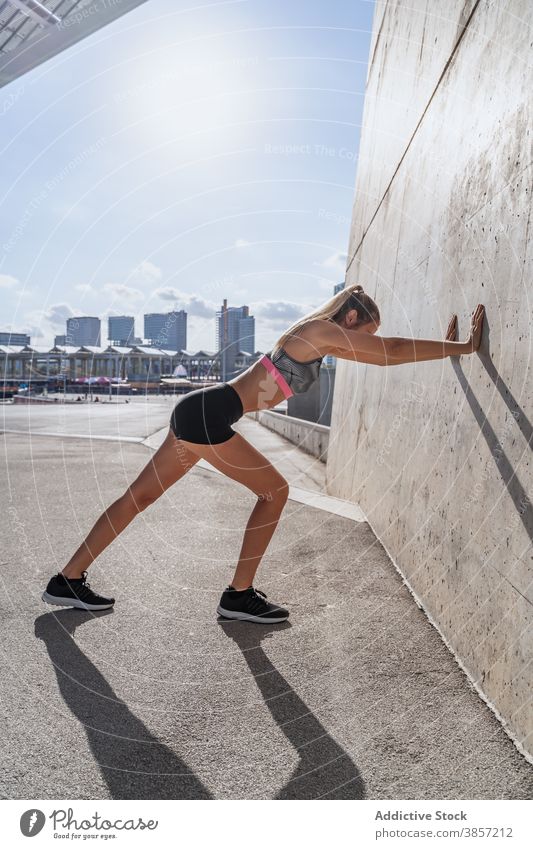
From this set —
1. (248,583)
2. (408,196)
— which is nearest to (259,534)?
(248,583)

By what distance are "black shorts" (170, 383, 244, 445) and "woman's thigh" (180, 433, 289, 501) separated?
0.05 metres

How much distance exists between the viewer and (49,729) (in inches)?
85.3

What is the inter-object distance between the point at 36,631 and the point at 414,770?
1.97 meters

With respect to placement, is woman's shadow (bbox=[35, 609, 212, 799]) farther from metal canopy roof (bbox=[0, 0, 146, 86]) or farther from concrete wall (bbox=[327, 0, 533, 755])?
metal canopy roof (bbox=[0, 0, 146, 86])

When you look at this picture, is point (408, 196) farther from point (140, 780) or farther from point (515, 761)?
point (140, 780)

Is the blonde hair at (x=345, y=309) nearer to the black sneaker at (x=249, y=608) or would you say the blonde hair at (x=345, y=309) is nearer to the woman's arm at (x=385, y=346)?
the woman's arm at (x=385, y=346)

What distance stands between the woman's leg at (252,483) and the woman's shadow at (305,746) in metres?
0.46

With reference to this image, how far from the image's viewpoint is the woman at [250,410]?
2.80 m

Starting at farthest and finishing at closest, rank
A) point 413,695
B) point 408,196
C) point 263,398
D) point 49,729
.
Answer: point 408,196, point 263,398, point 413,695, point 49,729

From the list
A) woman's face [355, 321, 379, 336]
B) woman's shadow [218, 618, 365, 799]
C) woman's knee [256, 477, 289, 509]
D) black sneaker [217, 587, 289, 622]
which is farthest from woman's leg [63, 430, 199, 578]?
woman's face [355, 321, 379, 336]

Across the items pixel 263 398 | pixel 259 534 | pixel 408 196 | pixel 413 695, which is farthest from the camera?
pixel 408 196

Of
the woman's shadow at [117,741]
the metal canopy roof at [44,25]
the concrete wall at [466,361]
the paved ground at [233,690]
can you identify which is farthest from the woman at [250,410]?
the metal canopy roof at [44,25]

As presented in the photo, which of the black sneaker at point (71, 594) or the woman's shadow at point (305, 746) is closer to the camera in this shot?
the woman's shadow at point (305, 746)

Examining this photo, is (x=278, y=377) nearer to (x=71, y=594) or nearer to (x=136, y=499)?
(x=136, y=499)
